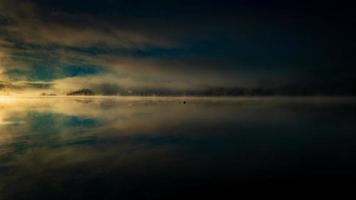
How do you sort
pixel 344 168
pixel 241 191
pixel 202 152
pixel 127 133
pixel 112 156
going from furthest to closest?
1. pixel 127 133
2. pixel 202 152
3. pixel 112 156
4. pixel 344 168
5. pixel 241 191

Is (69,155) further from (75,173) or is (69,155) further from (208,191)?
(208,191)

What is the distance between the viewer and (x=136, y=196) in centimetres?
1143

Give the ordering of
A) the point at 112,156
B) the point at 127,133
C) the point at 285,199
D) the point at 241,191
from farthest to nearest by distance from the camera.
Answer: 1. the point at 127,133
2. the point at 112,156
3. the point at 241,191
4. the point at 285,199

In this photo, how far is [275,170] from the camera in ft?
49.4

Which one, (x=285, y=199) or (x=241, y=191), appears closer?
(x=285, y=199)

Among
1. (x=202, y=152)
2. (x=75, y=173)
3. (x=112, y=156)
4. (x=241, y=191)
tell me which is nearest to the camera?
(x=241, y=191)

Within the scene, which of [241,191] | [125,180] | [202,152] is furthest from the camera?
[202,152]

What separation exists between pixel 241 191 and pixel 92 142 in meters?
15.4

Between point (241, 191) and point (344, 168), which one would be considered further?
point (344, 168)

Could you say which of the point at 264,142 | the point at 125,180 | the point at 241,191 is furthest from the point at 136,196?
the point at 264,142

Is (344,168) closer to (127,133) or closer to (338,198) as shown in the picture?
(338,198)

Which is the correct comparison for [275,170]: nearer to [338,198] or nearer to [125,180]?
[338,198]

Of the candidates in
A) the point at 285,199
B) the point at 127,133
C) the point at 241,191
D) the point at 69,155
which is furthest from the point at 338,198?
the point at 127,133

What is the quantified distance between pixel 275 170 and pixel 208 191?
5.03 meters
